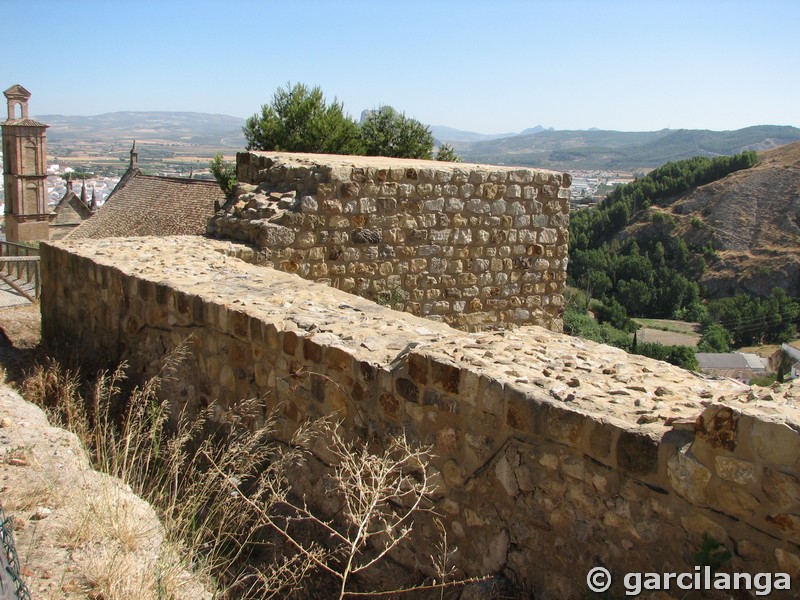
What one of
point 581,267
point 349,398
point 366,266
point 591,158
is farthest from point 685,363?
point 591,158

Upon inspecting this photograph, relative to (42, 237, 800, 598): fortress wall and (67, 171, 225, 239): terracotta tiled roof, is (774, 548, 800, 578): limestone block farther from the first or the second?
(67, 171, 225, 239): terracotta tiled roof

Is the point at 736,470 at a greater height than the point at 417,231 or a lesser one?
lesser

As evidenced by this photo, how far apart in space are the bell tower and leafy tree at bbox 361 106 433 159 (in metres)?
32.4

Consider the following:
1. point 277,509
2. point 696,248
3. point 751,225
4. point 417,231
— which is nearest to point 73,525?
point 277,509

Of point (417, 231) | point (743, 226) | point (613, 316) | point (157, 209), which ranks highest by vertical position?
point (417, 231)

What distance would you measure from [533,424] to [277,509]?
1656mm

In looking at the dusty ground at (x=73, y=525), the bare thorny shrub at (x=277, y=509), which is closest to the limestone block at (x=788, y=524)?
the bare thorny shrub at (x=277, y=509)

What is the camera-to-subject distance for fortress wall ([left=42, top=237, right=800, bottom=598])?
229cm

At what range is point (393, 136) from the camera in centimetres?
1862

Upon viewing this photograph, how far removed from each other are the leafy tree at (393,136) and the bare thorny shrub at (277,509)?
1498 cm

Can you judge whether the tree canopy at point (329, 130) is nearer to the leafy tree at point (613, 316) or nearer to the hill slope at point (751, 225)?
the leafy tree at point (613, 316)

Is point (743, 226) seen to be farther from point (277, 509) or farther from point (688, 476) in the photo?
point (688, 476)

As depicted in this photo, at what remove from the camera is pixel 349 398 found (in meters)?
3.53

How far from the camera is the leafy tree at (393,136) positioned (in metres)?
18.5
